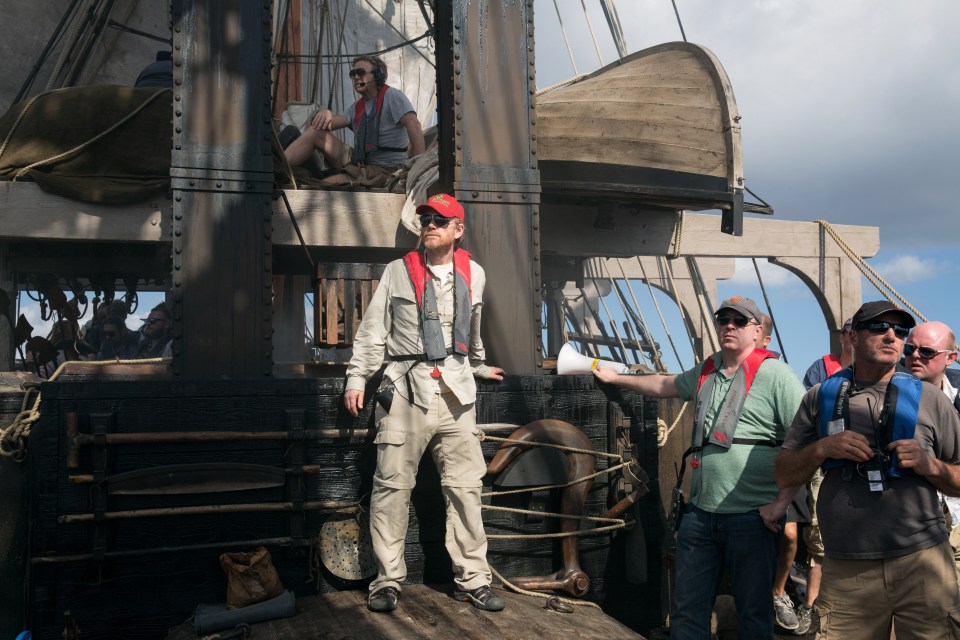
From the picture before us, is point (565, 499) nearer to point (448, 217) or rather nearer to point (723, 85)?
point (448, 217)

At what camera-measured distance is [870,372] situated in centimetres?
392

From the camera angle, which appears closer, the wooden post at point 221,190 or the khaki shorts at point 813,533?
the wooden post at point 221,190

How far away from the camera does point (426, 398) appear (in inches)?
198

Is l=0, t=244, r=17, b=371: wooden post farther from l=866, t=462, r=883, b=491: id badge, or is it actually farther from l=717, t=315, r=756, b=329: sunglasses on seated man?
l=866, t=462, r=883, b=491: id badge

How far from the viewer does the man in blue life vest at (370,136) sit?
29.0 feet

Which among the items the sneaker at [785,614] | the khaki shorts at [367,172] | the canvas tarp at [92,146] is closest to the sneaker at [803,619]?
the sneaker at [785,614]

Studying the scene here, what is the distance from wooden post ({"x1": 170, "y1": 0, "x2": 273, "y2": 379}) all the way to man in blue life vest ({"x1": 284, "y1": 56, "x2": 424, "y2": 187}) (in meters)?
2.54

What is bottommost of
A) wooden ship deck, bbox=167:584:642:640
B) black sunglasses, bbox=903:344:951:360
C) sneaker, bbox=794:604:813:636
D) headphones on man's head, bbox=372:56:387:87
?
sneaker, bbox=794:604:813:636

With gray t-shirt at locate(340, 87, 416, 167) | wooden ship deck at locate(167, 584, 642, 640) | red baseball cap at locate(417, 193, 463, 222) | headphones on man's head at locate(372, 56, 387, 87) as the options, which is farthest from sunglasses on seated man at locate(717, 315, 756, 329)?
headphones on man's head at locate(372, 56, 387, 87)

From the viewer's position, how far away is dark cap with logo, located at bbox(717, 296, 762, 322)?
463 cm

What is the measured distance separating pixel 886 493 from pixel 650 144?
6.44m

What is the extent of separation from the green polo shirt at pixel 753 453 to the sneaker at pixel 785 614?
1.64m

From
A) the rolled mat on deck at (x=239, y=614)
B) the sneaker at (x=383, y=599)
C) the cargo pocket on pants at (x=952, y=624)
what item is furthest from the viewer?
the sneaker at (x=383, y=599)

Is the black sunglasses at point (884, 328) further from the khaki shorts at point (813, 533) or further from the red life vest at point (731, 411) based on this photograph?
the khaki shorts at point (813, 533)
